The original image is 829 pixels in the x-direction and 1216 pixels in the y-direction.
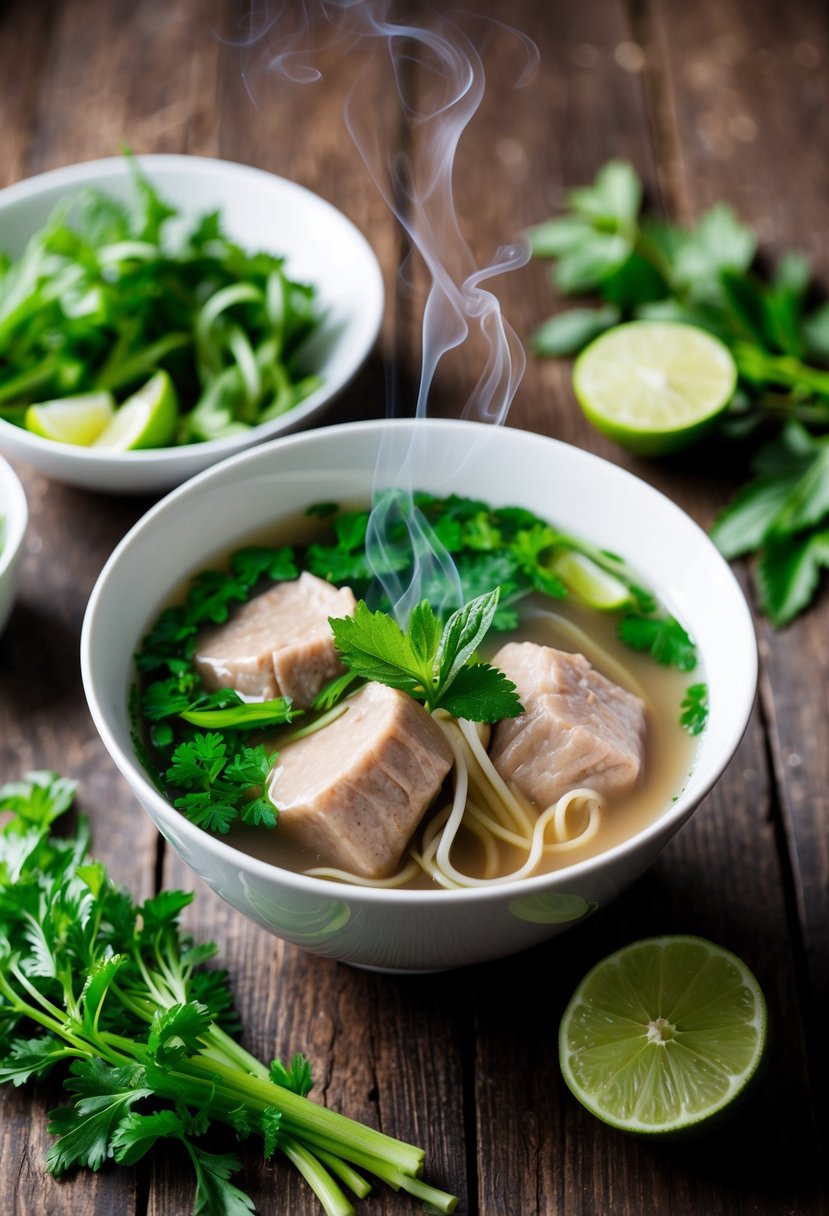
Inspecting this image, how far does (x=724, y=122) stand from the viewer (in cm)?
400

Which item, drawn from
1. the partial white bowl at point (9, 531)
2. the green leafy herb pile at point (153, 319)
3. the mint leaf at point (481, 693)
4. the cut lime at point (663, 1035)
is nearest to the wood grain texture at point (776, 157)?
the cut lime at point (663, 1035)

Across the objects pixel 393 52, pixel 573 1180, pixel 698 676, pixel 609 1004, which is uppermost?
pixel 393 52

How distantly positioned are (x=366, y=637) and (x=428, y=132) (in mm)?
2398

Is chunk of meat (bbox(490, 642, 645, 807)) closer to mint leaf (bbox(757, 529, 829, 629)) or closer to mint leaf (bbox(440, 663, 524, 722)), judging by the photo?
mint leaf (bbox(440, 663, 524, 722))

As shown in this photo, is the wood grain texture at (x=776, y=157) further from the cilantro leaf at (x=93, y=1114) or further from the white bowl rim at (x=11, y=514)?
the white bowl rim at (x=11, y=514)

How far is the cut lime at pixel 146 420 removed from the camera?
2893mm

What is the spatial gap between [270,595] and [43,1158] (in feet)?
3.47

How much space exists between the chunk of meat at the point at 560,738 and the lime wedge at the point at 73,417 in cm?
134

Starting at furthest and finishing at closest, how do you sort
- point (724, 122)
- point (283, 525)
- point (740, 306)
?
A: point (724, 122), point (740, 306), point (283, 525)

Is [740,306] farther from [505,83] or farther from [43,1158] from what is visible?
[43,1158]

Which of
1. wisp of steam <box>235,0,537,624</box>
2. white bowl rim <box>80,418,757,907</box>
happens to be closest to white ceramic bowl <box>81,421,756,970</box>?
white bowl rim <box>80,418,757,907</box>

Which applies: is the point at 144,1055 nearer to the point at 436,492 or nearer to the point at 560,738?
the point at 560,738

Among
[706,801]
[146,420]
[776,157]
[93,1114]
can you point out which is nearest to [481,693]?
[706,801]

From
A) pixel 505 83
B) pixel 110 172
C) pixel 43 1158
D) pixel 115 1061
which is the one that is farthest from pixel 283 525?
pixel 505 83
